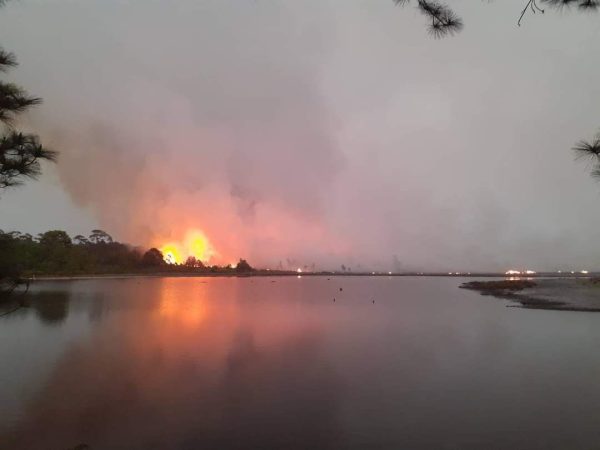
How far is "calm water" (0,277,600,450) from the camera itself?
8.45 meters

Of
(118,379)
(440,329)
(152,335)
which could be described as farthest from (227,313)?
(118,379)

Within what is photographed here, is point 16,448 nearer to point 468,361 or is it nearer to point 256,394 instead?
point 256,394

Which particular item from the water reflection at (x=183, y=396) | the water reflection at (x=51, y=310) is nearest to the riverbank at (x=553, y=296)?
the water reflection at (x=183, y=396)

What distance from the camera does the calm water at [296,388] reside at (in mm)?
8453

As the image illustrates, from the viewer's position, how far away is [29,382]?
1241cm

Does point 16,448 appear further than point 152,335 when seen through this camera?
No

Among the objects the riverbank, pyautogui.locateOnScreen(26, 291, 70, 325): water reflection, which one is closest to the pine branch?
pyautogui.locateOnScreen(26, 291, 70, 325): water reflection

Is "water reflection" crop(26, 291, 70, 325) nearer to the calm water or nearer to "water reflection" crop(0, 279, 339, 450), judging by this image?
the calm water

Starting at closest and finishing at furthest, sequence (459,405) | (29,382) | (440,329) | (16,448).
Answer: (16,448) → (459,405) → (29,382) → (440,329)

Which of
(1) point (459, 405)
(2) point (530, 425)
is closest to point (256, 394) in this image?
(1) point (459, 405)

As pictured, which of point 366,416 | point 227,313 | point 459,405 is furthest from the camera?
point 227,313

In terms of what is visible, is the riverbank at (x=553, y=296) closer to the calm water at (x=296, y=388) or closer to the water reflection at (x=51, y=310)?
the calm water at (x=296, y=388)

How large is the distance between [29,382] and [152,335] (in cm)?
930

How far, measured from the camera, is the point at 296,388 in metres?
11.8
